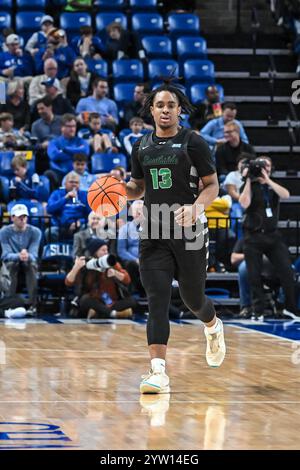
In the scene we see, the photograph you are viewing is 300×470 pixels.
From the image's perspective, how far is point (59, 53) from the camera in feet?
62.4

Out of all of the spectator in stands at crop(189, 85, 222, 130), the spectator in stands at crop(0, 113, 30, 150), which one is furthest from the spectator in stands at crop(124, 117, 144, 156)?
the spectator in stands at crop(0, 113, 30, 150)

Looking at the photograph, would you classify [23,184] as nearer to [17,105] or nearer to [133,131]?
[133,131]

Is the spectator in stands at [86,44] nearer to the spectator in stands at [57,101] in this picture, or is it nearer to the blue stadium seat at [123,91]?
the blue stadium seat at [123,91]

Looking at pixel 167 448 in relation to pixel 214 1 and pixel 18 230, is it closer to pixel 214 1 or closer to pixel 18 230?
pixel 18 230

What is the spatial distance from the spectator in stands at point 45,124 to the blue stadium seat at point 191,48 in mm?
3599

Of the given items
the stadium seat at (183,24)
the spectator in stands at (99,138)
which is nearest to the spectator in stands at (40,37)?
the spectator in stands at (99,138)

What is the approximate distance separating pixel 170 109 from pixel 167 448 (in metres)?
3.06

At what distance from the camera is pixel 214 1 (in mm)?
22344

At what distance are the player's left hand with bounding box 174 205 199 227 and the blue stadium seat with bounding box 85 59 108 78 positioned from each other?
39.4 feet

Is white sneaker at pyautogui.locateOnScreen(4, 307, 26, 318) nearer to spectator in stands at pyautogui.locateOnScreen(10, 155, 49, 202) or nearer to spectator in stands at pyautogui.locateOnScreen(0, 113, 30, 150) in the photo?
spectator in stands at pyautogui.locateOnScreen(10, 155, 49, 202)

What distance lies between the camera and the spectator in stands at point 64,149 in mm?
16672

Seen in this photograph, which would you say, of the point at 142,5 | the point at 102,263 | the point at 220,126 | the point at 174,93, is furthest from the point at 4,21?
the point at 174,93

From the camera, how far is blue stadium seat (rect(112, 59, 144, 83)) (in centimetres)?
1950

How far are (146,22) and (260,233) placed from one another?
698cm
